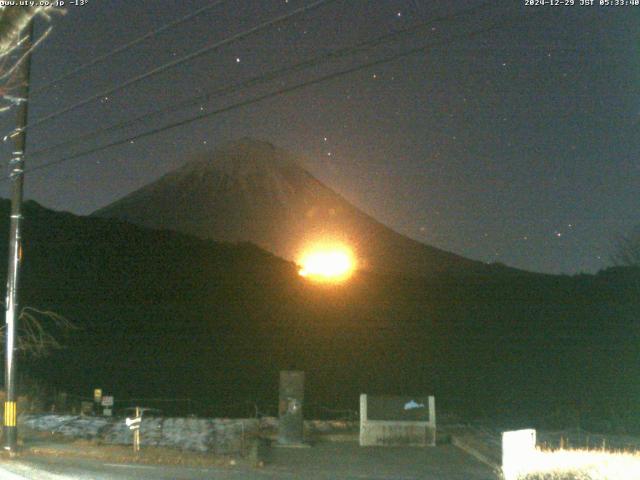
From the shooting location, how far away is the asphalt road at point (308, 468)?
14.0 meters

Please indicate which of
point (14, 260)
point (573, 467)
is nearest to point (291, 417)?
point (14, 260)

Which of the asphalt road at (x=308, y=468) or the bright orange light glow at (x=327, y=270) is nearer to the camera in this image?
the asphalt road at (x=308, y=468)

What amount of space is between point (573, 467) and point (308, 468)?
24.5 feet

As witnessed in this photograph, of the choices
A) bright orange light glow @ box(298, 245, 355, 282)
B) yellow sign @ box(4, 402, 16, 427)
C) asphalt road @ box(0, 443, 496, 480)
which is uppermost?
bright orange light glow @ box(298, 245, 355, 282)

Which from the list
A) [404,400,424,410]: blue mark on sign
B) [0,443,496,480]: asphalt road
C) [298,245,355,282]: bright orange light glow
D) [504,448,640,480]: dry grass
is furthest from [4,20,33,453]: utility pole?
[298,245,355,282]: bright orange light glow

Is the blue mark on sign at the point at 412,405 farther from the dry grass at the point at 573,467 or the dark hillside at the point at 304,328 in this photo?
the dark hillside at the point at 304,328

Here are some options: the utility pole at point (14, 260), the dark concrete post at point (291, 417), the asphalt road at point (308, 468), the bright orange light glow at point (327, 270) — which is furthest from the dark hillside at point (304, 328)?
the utility pole at point (14, 260)

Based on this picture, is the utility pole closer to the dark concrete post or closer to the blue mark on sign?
the dark concrete post

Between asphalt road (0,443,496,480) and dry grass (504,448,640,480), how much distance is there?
219 centimetres

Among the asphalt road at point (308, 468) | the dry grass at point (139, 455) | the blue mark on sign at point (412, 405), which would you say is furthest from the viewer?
the blue mark on sign at point (412, 405)

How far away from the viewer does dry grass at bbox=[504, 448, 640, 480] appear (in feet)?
33.6

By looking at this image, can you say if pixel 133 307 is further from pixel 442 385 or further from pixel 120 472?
pixel 120 472

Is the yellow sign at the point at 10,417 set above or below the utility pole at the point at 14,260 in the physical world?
below

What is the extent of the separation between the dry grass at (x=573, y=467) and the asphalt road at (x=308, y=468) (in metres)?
2.19
